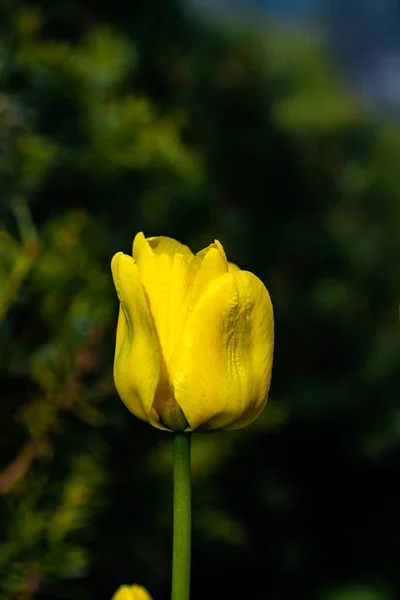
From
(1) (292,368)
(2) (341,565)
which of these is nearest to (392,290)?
(1) (292,368)

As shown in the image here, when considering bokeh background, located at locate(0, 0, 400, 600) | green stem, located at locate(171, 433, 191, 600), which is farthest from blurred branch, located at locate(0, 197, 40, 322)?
green stem, located at locate(171, 433, 191, 600)

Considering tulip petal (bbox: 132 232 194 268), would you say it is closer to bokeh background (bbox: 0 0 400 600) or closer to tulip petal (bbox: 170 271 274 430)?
tulip petal (bbox: 170 271 274 430)

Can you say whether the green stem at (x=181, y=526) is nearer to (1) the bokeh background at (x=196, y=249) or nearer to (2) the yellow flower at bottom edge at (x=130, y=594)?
(2) the yellow flower at bottom edge at (x=130, y=594)

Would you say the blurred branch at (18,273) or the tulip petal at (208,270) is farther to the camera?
the blurred branch at (18,273)

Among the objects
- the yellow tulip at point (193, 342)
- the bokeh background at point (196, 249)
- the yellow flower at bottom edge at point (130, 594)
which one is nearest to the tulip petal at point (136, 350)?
the yellow tulip at point (193, 342)

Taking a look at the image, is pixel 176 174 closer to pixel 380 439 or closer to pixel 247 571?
pixel 247 571

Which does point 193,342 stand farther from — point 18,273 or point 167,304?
point 18,273
